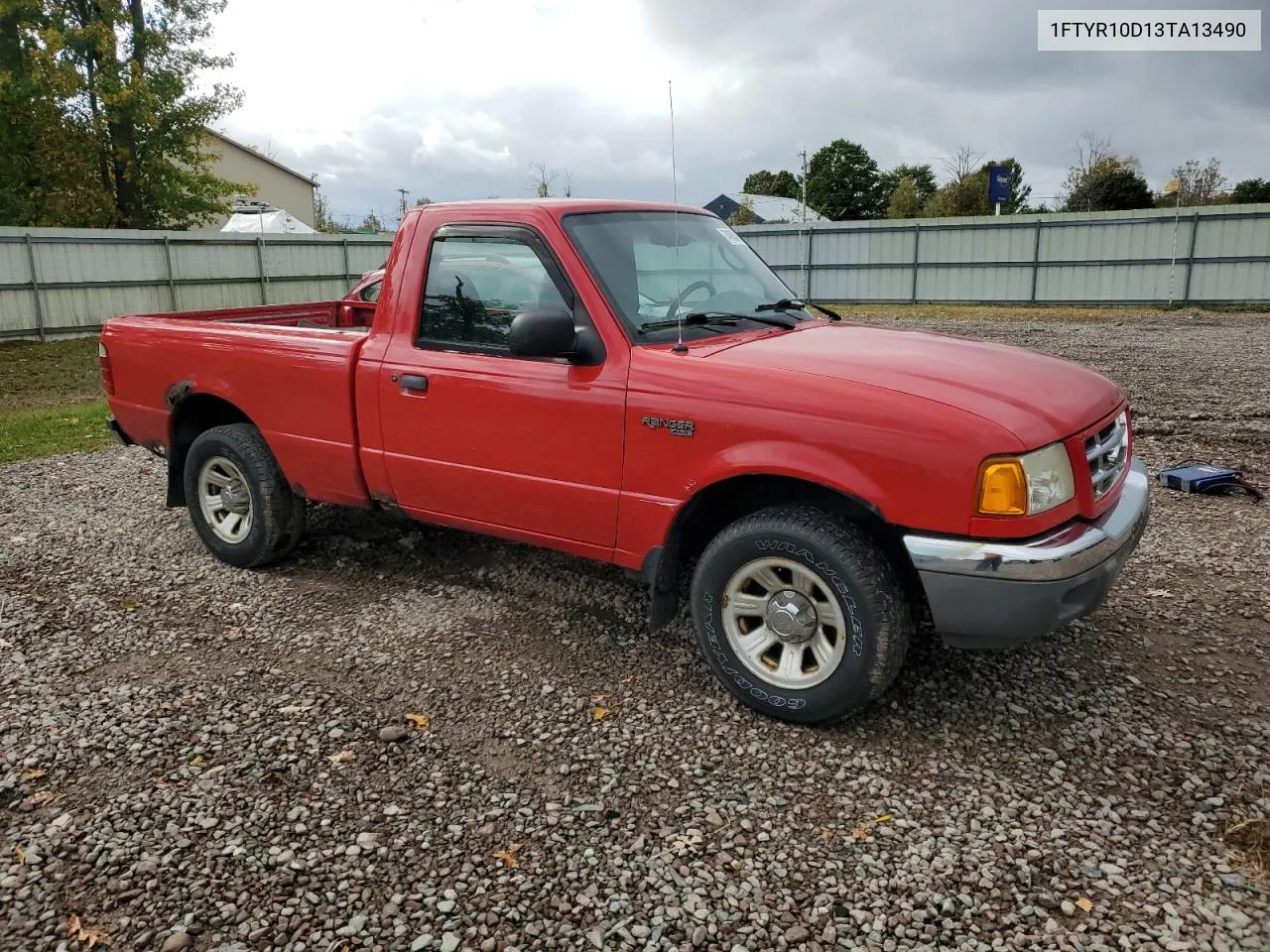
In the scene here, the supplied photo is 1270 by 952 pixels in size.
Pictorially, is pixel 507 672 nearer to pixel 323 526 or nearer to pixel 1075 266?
pixel 323 526

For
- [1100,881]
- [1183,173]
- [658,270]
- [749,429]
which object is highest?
[1183,173]

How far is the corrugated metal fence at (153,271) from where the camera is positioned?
17828 mm

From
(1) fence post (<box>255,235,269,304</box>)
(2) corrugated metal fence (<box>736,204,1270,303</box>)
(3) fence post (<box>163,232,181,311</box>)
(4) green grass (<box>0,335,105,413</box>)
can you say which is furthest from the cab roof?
(2) corrugated metal fence (<box>736,204,1270,303</box>)

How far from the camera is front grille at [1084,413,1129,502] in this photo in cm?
340

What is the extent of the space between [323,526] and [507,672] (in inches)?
101

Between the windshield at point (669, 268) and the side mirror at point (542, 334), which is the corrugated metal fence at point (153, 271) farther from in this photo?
the side mirror at point (542, 334)

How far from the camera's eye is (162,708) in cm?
375

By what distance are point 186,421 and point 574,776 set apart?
361 cm

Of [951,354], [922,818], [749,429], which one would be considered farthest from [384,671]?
[951,354]

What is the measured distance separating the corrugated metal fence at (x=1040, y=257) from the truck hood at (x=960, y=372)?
72.2 feet

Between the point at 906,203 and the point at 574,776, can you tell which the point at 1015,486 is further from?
the point at 906,203

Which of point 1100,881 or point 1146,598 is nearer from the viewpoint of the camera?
point 1100,881

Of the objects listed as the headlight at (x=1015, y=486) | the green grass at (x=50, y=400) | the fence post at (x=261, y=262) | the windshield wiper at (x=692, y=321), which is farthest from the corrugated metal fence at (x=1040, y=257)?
the headlight at (x=1015, y=486)

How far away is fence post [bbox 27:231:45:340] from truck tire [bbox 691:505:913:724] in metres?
18.8
